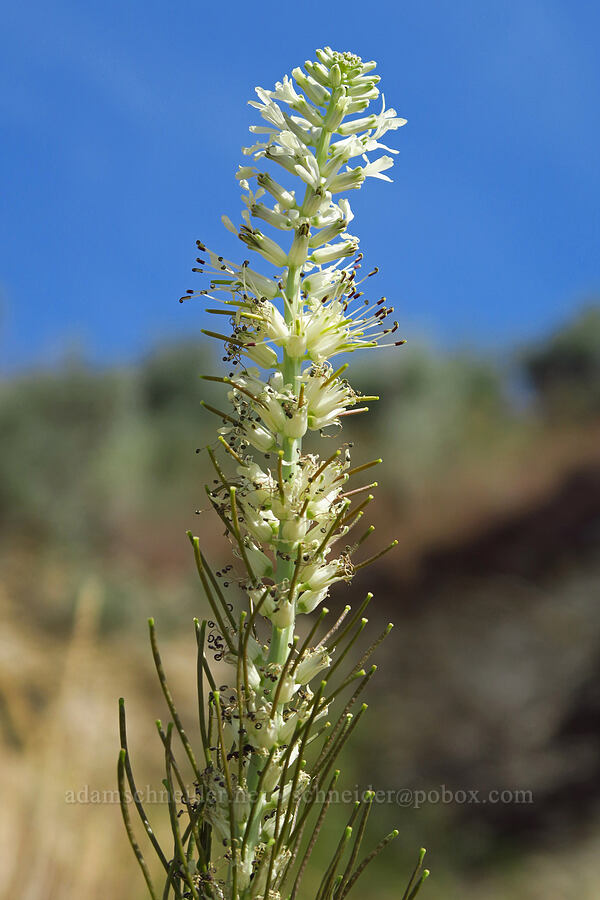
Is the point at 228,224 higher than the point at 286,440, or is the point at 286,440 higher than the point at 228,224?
the point at 228,224

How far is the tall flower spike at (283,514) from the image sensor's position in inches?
55.3

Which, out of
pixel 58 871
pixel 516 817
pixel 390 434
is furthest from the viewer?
pixel 390 434

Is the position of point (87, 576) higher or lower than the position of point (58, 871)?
higher

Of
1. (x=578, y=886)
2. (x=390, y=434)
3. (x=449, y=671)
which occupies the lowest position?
(x=578, y=886)

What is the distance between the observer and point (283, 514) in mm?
1459

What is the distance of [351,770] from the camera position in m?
11.7

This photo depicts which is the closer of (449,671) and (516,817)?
(516,817)

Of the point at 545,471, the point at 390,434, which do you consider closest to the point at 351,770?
the point at 545,471

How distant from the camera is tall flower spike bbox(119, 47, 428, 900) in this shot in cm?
141

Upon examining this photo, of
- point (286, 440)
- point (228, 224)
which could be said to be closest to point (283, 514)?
point (286, 440)

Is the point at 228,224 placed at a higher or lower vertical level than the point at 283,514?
higher

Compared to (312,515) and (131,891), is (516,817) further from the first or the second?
(312,515)

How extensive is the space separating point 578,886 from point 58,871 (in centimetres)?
661

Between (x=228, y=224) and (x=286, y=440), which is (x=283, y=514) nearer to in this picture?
(x=286, y=440)
